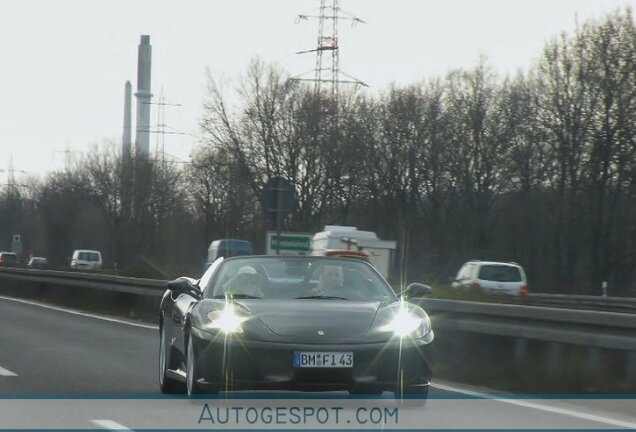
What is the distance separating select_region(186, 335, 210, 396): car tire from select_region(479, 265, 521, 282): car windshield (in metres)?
24.5

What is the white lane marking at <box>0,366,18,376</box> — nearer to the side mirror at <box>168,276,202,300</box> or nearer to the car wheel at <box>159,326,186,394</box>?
the car wheel at <box>159,326,186,394</box>

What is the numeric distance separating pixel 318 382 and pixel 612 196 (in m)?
52.0

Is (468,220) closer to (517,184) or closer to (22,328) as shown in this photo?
(517,184)

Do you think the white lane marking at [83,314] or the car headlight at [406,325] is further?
the white lane marking at [83,314]

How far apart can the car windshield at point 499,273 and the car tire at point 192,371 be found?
24502 mm

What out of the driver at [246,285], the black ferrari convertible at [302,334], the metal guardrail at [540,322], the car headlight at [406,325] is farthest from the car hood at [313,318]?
the metal guardrail at [540,322]

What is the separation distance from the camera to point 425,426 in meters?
9.64

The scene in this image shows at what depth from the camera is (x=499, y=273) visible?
3531 cm

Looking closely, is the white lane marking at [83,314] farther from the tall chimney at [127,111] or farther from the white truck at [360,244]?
the tall chimney at [127,111]

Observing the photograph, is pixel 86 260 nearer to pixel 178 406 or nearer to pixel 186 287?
pixel 186 287

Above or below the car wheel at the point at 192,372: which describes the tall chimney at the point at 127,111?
above

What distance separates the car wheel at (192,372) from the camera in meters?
10.5

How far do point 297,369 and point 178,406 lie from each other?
1.42 m

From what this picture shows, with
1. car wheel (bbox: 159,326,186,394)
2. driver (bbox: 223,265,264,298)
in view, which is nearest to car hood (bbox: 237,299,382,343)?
driver (bbox: 223,265,264,298)
